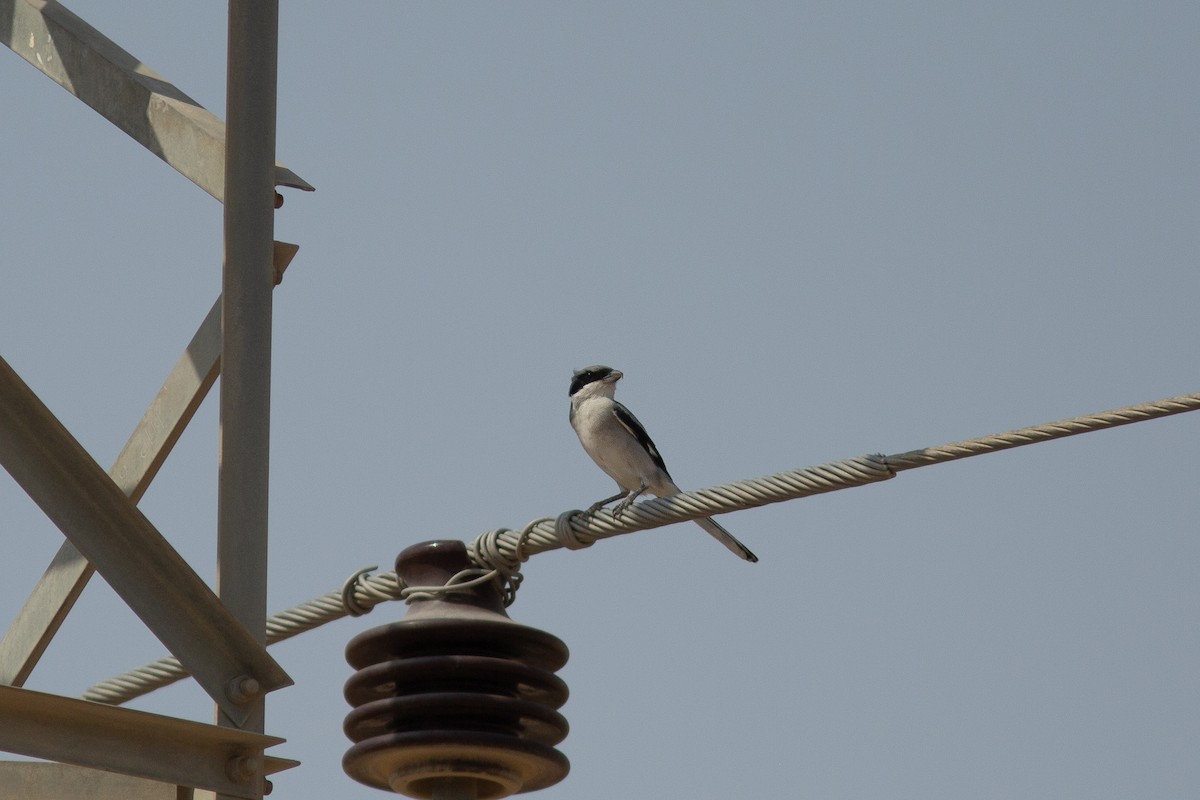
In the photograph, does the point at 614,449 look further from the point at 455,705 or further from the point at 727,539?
the point at 455,705

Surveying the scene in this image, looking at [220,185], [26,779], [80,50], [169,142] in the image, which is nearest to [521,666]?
[26,779]

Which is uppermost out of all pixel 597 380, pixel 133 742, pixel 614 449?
pixel 597 380

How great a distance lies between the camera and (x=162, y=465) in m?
5.15

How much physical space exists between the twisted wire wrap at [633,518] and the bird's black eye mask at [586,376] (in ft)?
18.6

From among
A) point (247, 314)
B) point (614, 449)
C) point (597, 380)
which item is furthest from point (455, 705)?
point (597, 380)

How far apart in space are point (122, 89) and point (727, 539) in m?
5.32

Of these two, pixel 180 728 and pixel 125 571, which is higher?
pixel 125 571

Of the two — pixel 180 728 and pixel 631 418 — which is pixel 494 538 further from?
pixel 631 418

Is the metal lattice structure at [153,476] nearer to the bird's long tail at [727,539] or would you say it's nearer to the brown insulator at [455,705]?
the brown insulator at [455,705]

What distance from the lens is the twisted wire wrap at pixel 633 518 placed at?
14.4 feet

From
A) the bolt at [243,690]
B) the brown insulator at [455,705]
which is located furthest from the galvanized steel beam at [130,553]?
the brown insulator at [455,705]

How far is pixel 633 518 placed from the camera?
5.29m

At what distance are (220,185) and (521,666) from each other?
6.42ft

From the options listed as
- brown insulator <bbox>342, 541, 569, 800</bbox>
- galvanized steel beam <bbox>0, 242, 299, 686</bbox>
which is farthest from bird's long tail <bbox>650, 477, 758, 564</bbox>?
brown insulator <bbox>342, 541, 569, 800</bbox>
